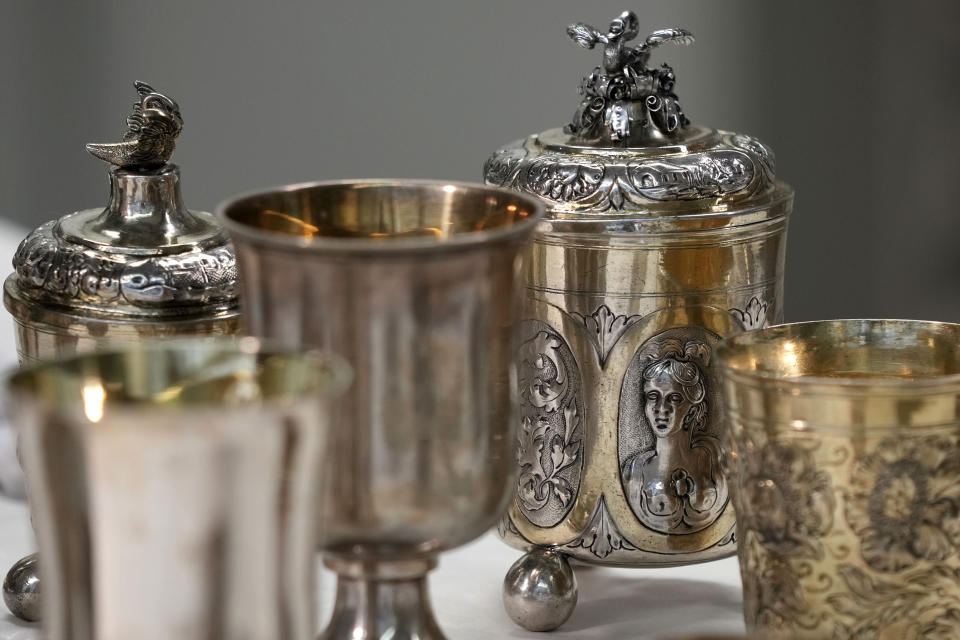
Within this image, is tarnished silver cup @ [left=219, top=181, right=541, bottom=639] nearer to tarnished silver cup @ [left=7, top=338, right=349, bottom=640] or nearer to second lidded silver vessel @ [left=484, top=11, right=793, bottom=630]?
tarnished silver cup @ [left=7, top=338, right=349, bottom=640]

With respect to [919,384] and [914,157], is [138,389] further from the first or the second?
[914,157]

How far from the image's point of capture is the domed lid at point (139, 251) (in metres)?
0.80

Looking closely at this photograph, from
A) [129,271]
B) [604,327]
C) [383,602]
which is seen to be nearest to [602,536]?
[604,327]

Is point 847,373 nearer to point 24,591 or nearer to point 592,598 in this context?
point 592,598

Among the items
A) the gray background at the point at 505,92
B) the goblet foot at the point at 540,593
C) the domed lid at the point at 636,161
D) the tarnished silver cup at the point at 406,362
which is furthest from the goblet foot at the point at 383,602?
the gray background at the point at 505,92

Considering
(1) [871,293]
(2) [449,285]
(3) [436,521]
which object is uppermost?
(2) [449,285]

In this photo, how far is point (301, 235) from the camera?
28.3 inches

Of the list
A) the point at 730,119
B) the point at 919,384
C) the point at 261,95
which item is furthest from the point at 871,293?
the point at 919,384

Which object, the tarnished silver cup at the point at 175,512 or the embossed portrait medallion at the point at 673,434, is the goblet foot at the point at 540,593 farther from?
the tarnished silver cup at the point at 175,512

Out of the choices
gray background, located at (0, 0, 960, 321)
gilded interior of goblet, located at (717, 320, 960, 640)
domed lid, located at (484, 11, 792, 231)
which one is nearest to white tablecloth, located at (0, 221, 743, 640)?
gilded interior of goblet, located at (717, 320, 960, 640)

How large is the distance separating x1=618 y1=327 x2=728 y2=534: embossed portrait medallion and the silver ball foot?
0.39m

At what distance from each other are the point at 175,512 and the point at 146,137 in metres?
0.42

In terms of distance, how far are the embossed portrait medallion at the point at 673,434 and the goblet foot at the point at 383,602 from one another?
0.23m

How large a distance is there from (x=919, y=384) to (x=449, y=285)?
0.80ft
